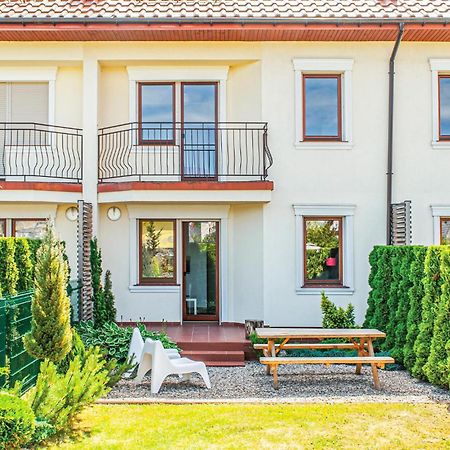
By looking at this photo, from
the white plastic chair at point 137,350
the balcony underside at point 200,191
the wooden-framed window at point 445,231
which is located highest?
the balcony underside at point 200,191

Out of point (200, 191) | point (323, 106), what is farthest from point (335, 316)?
point (323, 106)

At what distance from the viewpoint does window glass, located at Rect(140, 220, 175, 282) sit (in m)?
13.3

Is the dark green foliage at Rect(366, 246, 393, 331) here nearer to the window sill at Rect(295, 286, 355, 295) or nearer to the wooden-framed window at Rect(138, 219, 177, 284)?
the window sill at Rect(295, 286, 355, 295)

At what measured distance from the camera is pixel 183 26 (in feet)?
39.1

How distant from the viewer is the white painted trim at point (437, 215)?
12586 millimetres

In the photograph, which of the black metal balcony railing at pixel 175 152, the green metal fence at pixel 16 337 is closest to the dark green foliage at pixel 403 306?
the black metal balcony railing at pixel 175 152

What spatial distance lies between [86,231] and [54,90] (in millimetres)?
3725

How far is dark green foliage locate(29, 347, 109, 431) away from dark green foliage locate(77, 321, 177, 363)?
10.3 ft

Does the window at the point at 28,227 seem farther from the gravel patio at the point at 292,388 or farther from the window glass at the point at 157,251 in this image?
the gravel patio at the point at 292,388

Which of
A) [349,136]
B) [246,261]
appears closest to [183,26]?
[349,136]

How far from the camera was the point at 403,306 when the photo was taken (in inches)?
394

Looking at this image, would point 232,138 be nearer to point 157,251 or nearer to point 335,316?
point 157,251

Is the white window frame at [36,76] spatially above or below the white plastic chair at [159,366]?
above

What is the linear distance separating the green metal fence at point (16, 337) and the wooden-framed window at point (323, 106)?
7.55 m
